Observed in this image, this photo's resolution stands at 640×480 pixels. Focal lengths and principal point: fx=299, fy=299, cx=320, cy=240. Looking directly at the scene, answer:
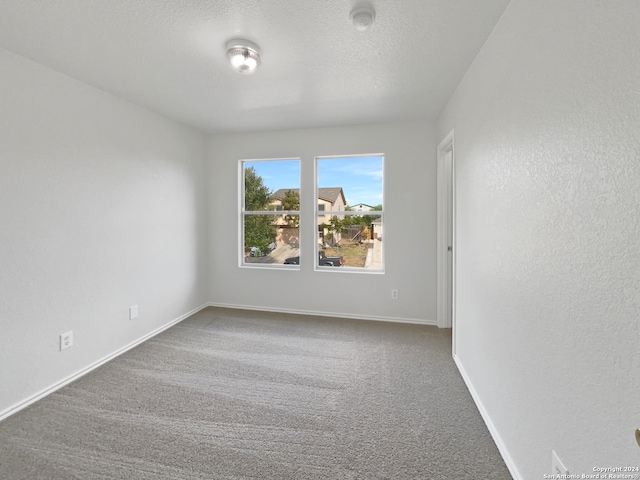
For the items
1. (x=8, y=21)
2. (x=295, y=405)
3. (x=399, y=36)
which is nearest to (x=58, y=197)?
(x=8, y=21)

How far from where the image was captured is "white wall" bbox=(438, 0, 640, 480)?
2.83 feet

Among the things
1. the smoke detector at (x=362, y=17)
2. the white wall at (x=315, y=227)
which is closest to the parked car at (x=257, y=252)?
the white wall at (x=315, y=227)

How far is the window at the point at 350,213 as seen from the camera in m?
3.86

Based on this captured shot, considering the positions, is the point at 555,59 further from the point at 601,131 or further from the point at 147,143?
the point at 147,143

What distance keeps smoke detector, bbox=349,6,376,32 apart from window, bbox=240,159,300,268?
240 centimetres

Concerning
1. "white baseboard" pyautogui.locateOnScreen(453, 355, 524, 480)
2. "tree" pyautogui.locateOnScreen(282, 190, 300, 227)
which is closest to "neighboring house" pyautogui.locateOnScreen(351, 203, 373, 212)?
"tree" pyautogui.locateOnScreen(282, 190, 300, 227)

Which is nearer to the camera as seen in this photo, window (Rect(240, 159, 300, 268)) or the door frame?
the door frame

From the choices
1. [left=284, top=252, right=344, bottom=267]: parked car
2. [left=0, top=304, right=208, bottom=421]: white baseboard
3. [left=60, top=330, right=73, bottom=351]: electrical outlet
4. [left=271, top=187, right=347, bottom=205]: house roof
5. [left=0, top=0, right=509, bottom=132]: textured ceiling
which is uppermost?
[left=0, top=0, right=509, bottom=132]: textured ceiling

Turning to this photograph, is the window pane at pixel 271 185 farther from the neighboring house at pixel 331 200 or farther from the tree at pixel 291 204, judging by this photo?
the neighboring house at pixel 331 200

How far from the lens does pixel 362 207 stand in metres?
3.88

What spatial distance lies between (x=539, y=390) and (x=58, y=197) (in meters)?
3.32

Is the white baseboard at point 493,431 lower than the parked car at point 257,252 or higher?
lower

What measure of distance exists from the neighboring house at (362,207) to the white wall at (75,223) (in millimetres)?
2241

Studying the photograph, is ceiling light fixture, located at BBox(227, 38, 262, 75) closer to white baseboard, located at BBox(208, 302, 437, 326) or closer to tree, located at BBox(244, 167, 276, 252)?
tree, located at BBox(244, 167, 276, 252)
